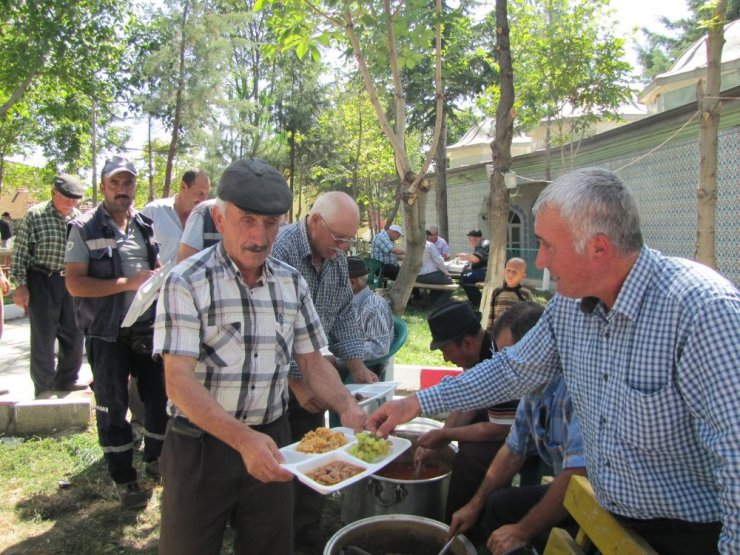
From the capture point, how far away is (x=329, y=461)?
2475 mm

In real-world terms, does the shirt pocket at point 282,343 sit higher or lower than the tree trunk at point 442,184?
lower

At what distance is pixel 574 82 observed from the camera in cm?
1345

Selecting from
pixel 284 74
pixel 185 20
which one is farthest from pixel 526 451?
pixel 284 74

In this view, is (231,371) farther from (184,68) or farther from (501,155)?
(184,68)

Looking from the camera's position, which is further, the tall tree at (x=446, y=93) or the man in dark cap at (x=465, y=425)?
the tall tree at (x=446, y=93)

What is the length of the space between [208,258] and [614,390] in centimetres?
149

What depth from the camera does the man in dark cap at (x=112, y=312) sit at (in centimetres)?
382

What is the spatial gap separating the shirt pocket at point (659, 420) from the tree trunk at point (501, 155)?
20.5 feet

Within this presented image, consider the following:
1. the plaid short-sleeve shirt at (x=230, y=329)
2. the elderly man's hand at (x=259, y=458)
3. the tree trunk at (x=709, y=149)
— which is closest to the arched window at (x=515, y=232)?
the tree trunk at (x=709, y=149)

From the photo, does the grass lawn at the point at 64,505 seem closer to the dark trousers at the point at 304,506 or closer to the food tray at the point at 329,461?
the dark trousers at the point at 304,506

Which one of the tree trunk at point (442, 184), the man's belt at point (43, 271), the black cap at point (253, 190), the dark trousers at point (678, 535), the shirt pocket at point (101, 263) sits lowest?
the dark trousers at point (678, 535)

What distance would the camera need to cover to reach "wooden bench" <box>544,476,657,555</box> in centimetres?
184

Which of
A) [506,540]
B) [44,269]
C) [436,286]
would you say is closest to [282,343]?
[506,540]

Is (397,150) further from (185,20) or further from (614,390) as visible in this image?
(185,20)
